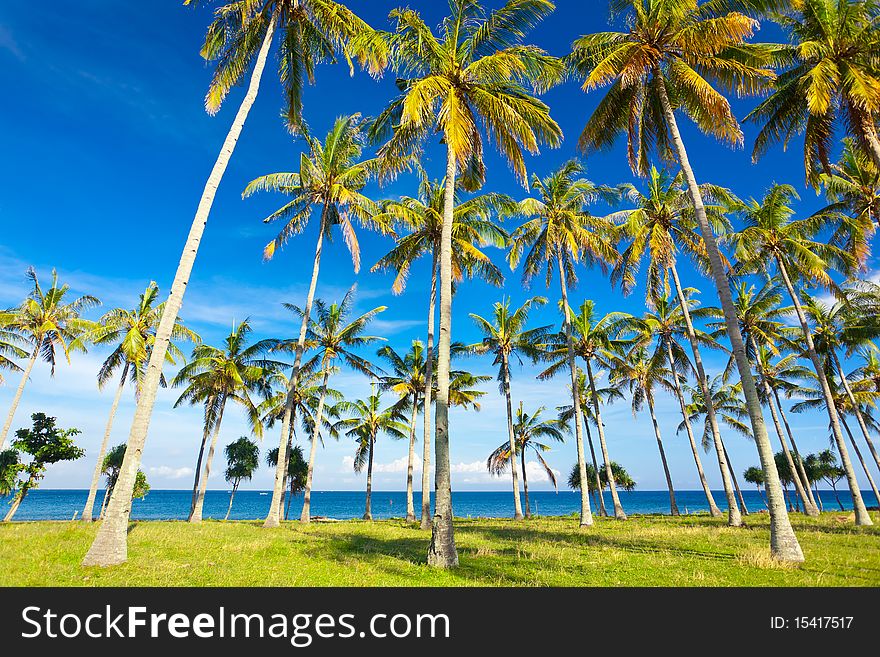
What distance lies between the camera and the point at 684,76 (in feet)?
39.8

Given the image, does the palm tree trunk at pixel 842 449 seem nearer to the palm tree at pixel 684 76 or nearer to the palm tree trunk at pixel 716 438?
the palm tree trunk at pixel 716 438

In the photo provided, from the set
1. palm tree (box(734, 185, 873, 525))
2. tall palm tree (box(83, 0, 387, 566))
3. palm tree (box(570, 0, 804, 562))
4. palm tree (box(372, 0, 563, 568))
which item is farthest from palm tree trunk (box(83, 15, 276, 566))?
palm tree (box(734, 185, 873, 525))

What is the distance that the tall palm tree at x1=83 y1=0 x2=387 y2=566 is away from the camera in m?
9.62

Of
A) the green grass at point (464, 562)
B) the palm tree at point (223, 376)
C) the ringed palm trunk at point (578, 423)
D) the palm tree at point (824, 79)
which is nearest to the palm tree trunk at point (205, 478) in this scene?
the palm tree at point (223, 376)

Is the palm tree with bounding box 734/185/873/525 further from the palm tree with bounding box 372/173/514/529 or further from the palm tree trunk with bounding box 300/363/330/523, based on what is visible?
the palm tree trunk with bounding box 300/363/330/523

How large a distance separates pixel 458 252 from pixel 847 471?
18.4 meters

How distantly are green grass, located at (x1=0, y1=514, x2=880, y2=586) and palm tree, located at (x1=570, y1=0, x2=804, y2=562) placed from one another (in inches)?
98.0

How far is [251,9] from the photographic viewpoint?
1300 cm

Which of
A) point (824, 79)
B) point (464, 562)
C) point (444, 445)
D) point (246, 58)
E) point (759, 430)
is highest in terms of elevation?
point (246, 58)

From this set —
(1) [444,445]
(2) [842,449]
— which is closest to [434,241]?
(1) [444,445]

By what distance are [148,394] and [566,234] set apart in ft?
57.9

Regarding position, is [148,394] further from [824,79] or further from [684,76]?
[824,79]

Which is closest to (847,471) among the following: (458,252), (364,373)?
(458,252)
